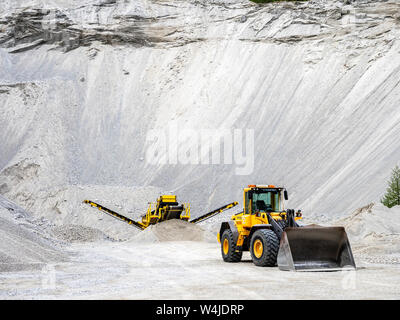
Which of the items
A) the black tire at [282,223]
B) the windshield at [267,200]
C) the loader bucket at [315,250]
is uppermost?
the windshield at [267,200]

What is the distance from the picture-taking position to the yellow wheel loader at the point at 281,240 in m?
10.2

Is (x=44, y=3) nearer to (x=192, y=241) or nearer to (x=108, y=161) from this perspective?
(x=108, y=161)

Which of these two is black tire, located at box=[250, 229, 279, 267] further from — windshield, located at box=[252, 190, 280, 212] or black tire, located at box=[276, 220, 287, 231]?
windshield, located at box=[252, 190, 280, 212]

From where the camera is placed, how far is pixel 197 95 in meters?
39.5

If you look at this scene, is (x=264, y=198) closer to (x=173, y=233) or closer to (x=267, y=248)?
(x=267, y=248)

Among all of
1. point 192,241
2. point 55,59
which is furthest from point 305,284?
point 55,59

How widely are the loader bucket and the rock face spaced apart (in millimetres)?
13705

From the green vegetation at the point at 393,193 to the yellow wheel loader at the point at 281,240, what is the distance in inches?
450

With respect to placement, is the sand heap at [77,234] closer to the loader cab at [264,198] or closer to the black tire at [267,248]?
the loader cab at [264,198]

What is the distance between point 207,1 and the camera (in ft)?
144
